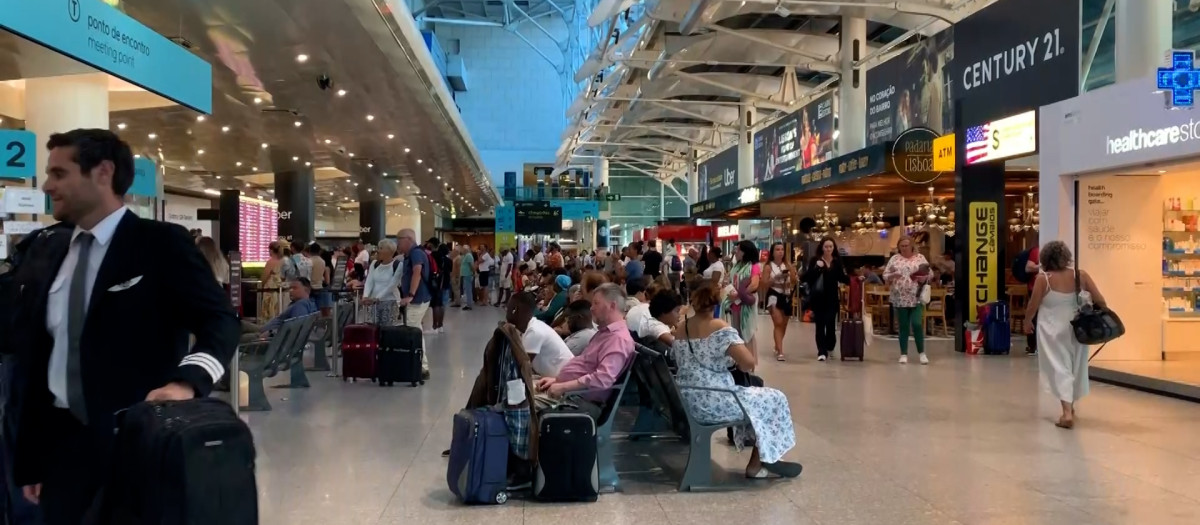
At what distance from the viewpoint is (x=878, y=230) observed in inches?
988

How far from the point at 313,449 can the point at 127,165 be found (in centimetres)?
457

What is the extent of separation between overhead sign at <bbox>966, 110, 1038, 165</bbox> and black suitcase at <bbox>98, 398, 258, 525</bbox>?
37.0 ft

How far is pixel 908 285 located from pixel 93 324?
426 inches

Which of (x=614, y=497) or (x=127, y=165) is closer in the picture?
(x=127, y=165)

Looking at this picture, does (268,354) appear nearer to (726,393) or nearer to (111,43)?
(111,43)

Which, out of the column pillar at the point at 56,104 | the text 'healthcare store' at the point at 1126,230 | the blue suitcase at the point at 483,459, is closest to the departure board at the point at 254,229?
the column pillar at the point at 56,104

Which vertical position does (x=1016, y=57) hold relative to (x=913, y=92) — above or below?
below

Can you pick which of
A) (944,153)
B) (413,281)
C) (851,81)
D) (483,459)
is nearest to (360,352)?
(413,281)

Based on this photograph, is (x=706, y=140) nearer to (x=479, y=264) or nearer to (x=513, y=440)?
(x=479, y=264)

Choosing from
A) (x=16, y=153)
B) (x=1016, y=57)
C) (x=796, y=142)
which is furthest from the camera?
(x=796, y=142)

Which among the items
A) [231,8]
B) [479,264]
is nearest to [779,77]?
[479,264]

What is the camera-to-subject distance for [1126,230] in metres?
11.1

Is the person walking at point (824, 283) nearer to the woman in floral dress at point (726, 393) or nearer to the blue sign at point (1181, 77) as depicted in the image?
the blue sign at point (1181, 77)

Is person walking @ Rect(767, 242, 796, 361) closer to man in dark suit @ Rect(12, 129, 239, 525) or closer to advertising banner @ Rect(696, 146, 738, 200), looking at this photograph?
man in dark suit @ Rect(12, 129, 239, 525)
